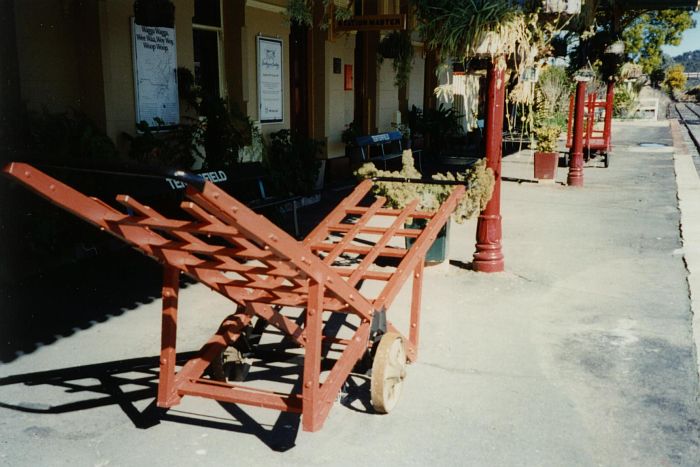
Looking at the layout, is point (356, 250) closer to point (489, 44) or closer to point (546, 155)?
point (489, 44)

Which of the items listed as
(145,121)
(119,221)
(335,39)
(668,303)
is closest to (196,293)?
(145,121)

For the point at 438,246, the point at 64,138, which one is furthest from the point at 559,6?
the point at 64,138

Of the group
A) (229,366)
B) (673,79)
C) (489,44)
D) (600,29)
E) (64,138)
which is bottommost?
(229,366)

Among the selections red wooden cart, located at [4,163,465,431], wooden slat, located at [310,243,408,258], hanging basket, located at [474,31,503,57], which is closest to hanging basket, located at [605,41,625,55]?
hanging basket, located at [474,31,503,57]

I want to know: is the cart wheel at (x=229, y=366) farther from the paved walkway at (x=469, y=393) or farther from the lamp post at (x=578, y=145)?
the lamp post at (x=578, y=145)

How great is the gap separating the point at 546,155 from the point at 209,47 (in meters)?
6.99

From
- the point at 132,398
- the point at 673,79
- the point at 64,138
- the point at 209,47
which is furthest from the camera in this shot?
the point at 673,79

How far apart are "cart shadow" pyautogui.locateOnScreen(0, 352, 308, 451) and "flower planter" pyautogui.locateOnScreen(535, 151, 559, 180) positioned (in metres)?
10.0

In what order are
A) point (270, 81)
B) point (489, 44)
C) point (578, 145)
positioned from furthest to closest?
point (578, 145) → point (270, 81) → point (489, 44)

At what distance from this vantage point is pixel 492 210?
22.7ft

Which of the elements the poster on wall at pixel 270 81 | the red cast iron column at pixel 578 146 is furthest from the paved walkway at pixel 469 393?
the red cast iron column at pixel 578 146

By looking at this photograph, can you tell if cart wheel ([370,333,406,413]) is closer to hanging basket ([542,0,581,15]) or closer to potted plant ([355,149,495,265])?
potted plant ([355,149,495,265])

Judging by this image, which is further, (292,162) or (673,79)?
(673,79)

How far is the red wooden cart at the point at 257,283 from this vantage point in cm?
273
